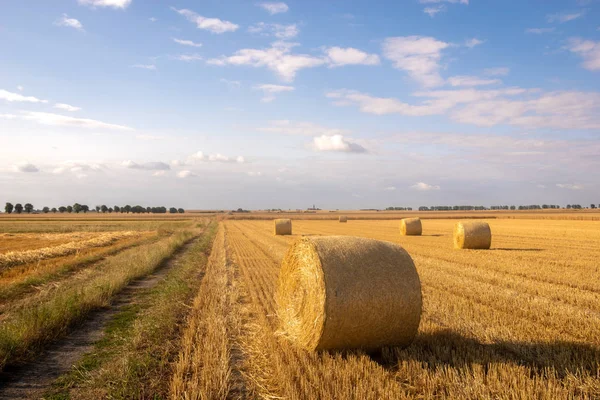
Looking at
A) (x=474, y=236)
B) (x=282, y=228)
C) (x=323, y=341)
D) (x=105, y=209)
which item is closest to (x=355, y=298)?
(x=323, y=341)

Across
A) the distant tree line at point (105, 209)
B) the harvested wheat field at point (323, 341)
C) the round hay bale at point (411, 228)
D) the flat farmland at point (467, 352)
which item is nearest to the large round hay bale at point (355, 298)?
the harvested wheat field at point (323, 341)

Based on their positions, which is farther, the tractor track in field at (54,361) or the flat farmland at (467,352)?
the tractor track in field at (54,361)

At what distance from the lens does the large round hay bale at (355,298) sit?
21.1ft

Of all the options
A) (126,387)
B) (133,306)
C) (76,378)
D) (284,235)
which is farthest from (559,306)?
(284,235)

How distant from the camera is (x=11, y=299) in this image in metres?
Result: 11.4

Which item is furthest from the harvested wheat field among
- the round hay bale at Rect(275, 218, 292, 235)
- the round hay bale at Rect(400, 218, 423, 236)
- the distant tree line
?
the distant tree line

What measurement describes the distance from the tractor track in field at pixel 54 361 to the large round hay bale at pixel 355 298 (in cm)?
352

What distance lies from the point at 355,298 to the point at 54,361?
15.6 feet

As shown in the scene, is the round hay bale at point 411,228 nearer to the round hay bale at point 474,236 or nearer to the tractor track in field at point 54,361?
the round hay bale at point 474,236

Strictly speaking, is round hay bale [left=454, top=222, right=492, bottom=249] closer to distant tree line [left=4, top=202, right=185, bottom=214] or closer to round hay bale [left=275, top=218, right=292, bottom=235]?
round hay bale [left=275, top=218, right=292, bottom=235]

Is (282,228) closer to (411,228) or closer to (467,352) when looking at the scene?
(411,228)

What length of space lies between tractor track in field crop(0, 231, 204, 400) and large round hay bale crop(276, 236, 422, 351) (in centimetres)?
352

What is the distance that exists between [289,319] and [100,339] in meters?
Result: 3.49

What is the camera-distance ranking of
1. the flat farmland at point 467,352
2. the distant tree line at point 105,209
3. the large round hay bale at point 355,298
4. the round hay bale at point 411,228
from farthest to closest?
the distant tree line at point 105,209, the round hay bale at point 411,228, the large round hay bale at point 355,298, the flat farmland at point 467,352
